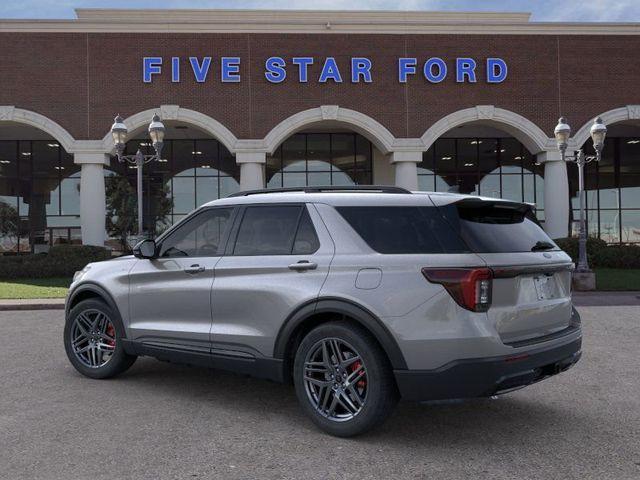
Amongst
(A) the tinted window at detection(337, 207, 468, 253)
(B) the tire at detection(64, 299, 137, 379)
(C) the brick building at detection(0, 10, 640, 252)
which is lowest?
(B) the tire at detection(64, 299, 137, 379)

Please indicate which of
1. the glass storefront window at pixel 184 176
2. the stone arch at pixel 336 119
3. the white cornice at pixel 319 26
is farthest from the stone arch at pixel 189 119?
the glass storefront window at pixel 184 176

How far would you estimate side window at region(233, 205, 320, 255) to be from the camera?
14.9 feet

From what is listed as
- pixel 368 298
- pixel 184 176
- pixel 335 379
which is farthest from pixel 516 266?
pixel 184 176

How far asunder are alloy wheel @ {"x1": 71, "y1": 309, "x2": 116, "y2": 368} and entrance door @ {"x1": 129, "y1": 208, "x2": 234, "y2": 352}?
56 cm

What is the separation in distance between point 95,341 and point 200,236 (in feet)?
6.39

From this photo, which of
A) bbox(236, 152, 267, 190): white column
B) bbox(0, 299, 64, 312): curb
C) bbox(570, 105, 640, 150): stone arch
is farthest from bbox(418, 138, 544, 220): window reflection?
bbox(0, 299, 64, 312): curb

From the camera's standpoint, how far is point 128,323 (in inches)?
222

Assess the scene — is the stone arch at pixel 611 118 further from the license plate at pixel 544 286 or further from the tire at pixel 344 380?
the tire at pixel 344 380

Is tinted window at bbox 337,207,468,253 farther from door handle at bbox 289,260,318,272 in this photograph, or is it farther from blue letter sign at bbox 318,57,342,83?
blue letter sign at bbox 318,57,342,83

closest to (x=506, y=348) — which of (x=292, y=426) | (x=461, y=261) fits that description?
(x=461, y=261)

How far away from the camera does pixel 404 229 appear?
13.6 ft

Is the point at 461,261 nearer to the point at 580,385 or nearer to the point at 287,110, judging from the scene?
the point at 580,385

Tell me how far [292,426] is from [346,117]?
19.1 m

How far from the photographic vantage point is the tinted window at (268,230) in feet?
15.3
